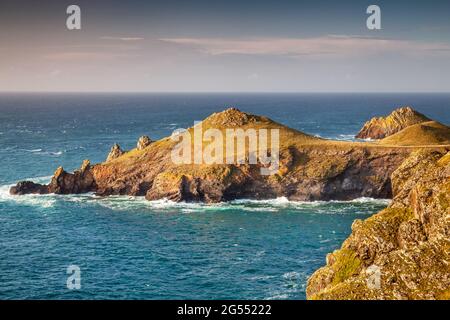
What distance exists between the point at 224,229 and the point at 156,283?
2752 centimetres

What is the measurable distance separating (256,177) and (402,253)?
79125mm

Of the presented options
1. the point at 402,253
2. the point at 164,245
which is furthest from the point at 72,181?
the point at 402,253

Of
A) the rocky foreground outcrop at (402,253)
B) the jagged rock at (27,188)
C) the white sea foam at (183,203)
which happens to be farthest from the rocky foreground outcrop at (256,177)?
the rocky foreground outcrop at (402,253)

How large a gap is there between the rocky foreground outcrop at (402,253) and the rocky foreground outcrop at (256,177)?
61.4 m

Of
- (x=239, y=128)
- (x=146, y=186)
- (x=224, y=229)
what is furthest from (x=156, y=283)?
(x=239, y=128)

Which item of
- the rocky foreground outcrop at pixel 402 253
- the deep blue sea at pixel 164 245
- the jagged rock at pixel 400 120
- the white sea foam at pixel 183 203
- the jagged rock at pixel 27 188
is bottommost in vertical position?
the deep blue sea at pixel 164 245

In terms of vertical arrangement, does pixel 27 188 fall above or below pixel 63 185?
below

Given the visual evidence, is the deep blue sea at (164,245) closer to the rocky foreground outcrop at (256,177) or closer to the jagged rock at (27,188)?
the jagged rock at (27,188)

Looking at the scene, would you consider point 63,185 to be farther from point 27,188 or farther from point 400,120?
point 400,120

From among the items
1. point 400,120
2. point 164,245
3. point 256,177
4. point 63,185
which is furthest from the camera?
point 400,120

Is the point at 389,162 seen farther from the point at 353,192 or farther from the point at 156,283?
the point at 156,283

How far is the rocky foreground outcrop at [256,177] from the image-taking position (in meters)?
112

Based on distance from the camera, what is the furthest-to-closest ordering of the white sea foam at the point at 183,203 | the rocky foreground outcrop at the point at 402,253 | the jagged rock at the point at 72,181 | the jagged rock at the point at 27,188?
the jagged rock at the point at 72,181 < the jagged rock at the point at 27,188 < the white sea foam at the point at 183,203 < the rocky foreground outcrop at the point at 402,253

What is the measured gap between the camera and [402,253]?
35531 millimetres
